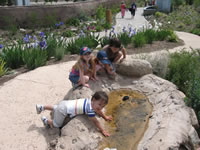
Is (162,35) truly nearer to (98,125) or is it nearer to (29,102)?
(29,102)

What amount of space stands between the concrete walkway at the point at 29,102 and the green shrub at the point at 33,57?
213 mm

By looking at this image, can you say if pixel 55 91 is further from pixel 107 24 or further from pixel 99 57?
pixel 107 24

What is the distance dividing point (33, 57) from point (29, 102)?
1.71 meters

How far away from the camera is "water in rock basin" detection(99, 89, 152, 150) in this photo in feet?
9.65

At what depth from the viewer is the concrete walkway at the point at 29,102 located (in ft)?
10.3

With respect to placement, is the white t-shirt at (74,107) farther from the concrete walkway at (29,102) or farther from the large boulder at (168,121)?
the large boulder at (168,121)

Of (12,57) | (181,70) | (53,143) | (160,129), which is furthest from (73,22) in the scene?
(160,129)

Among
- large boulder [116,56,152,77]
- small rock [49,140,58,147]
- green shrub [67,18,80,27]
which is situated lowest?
small rock [49,140,58,147]

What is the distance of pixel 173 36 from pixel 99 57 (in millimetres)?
4890

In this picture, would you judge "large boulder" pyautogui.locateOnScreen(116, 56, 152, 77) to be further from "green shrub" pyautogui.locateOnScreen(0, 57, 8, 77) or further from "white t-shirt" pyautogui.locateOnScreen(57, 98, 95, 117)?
"green shrub" pyautogui.locateOnScreen(0, 57, 8, 77)

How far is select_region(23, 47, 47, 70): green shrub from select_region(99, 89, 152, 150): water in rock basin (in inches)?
93.2

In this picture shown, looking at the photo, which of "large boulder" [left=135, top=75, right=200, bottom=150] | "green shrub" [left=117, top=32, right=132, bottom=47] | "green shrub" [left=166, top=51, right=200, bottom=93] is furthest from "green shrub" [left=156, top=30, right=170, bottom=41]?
"large boulder" [left=135, top=75, right=200, bottom=150]

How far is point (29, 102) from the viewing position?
412 cm

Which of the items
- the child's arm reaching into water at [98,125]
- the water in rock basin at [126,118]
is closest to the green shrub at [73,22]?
the water in rock basin at [126,118]
